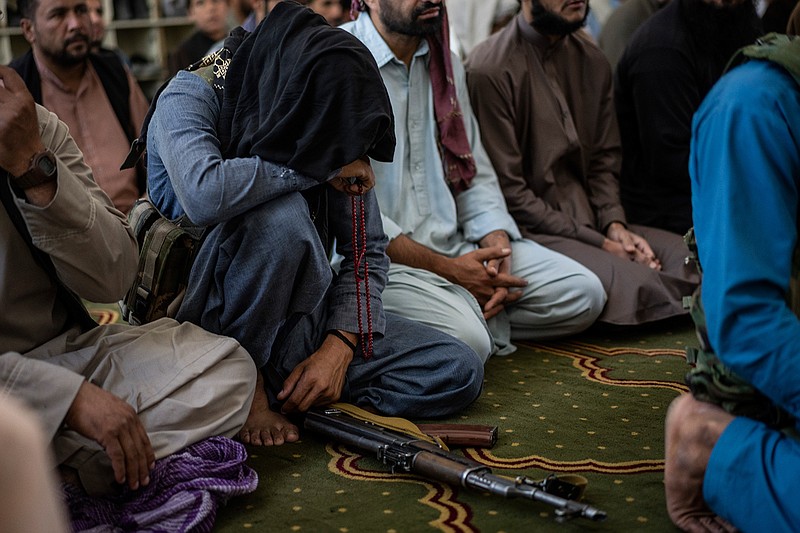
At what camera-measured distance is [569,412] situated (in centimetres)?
252

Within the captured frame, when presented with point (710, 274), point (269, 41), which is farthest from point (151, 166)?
point (710, 274)

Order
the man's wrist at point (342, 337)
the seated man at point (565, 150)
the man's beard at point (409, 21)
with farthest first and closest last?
the seated man at point (565, 150), the man's beard at point (409, 21), the man's wrist at point (342, 337)

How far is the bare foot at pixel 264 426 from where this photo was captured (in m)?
2.29

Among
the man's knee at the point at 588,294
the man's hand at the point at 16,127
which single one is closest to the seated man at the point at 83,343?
the man's hand at the point at 16,127

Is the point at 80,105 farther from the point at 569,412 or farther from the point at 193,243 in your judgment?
the point at 569,412

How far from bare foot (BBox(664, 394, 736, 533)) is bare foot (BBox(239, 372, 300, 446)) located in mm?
903

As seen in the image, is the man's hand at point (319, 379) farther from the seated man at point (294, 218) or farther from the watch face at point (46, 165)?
the watch face at point (46, 165)

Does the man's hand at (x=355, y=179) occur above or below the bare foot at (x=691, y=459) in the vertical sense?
above

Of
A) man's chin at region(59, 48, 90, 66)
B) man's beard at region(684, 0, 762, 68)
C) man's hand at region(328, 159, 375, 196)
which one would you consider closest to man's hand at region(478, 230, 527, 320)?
man's hand at region(328, 159, 375, 196)

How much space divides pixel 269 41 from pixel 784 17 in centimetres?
338

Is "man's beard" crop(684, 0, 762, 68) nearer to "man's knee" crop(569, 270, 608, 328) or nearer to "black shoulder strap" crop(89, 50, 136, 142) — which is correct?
"man's knee" crop(569, 270, 608, 328)

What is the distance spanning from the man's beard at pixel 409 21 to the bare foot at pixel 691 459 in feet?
5.42

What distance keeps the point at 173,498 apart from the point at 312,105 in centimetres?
88

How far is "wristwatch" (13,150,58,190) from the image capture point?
1805mm
